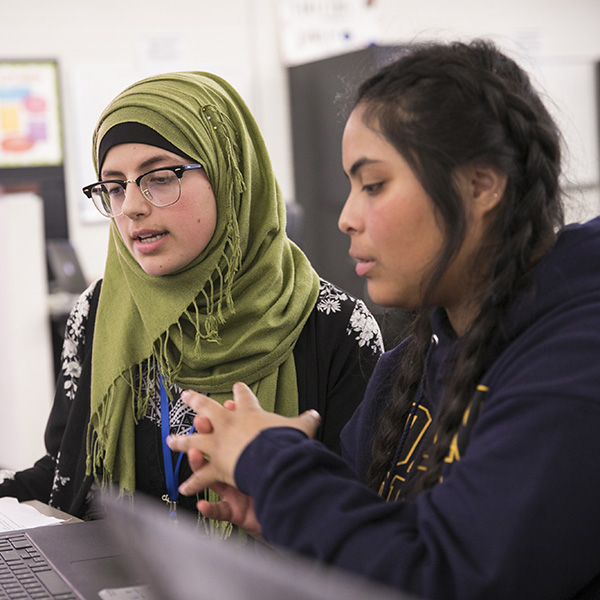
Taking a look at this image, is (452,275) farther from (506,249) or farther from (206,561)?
(206,561)

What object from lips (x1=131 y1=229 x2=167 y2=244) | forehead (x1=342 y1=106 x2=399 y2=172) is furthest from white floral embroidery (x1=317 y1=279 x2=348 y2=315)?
forehead (x1=342 y1=106 x2=399 y2=172)

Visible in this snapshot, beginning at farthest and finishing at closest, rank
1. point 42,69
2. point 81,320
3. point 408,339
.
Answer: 1. point 42,69
2. point 81,320
3. point 408,339

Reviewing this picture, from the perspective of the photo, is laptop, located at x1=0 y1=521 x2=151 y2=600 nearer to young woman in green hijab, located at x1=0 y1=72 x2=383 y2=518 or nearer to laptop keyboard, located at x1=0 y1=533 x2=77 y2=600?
laptop keyboard, located at x1=0 y1=533 x2=77 y2=600

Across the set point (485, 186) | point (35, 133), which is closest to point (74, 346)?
point (485, 186)

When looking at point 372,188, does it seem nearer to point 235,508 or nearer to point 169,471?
point 235,508

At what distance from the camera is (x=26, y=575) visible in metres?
0.97

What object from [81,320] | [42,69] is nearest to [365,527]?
[81,320]

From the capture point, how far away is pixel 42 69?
15.8ft

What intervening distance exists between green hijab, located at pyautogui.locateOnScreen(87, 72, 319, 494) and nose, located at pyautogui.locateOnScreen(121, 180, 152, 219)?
0.04 metres

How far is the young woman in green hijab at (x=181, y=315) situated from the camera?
144 cm

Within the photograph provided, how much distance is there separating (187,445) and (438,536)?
29cm

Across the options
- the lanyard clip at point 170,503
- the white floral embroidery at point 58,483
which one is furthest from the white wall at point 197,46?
the lanyard clip at point 170,503

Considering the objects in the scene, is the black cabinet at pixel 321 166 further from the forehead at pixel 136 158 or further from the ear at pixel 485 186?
the ear at pixel 485 186

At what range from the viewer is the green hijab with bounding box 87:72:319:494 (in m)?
1.46
